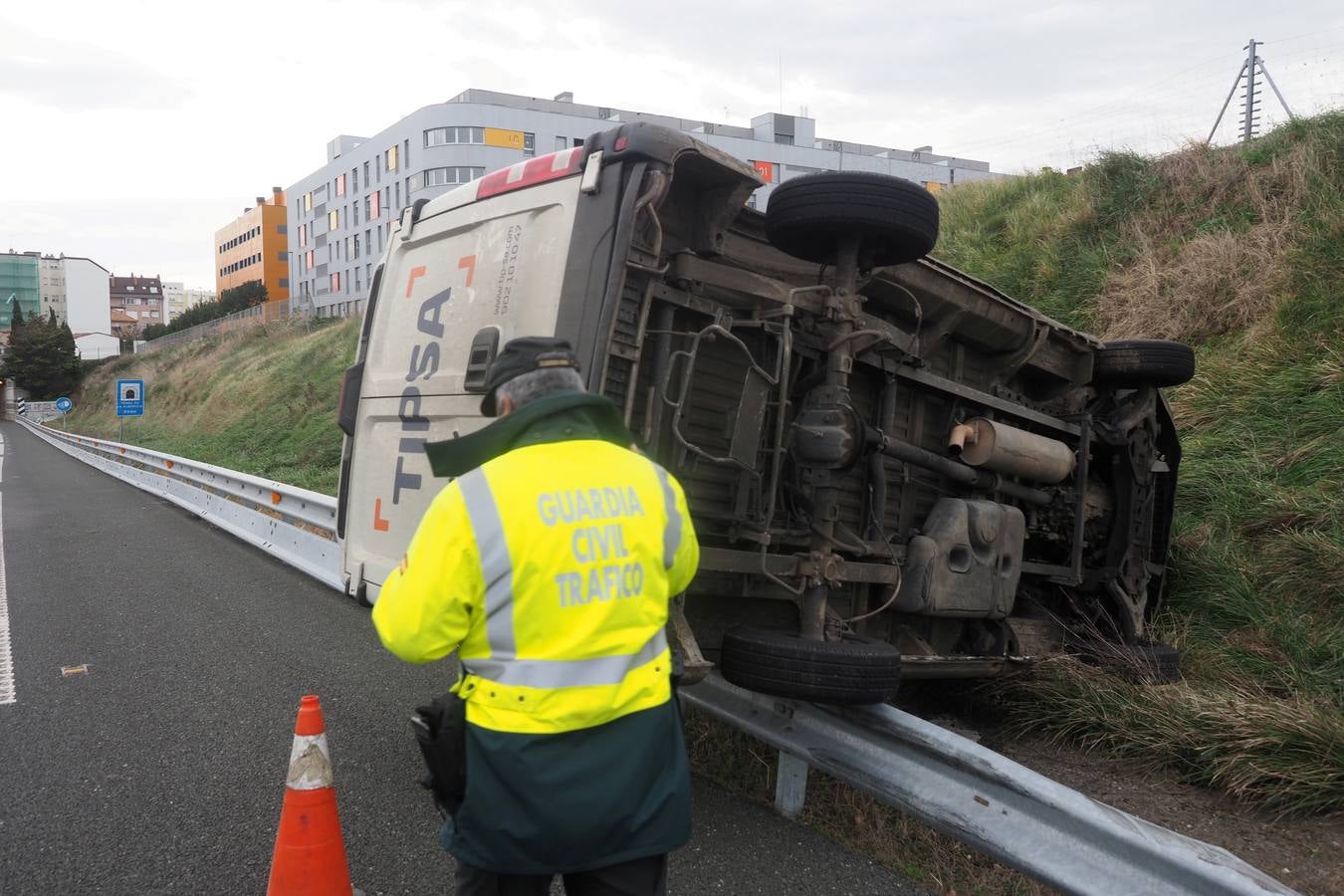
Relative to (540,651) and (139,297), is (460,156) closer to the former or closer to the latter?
(540,651)

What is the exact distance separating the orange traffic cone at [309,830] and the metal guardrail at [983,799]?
1623 millimetres

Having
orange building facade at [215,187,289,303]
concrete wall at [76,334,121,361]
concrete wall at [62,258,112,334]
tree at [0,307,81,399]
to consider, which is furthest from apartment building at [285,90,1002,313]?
concrete wall at [62,258,112,334]

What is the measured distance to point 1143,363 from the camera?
17.4ft

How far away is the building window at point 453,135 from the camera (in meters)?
57.3

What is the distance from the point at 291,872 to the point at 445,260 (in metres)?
2.44

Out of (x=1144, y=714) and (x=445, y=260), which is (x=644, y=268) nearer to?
(x=445, y=260)

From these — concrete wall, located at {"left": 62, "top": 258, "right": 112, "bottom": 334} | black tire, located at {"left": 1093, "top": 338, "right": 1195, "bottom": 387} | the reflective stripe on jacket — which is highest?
concrete wall, located at {"left": 62, "top": 258, "right": 112, "bottom": 334}

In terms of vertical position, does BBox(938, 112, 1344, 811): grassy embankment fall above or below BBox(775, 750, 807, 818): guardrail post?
above

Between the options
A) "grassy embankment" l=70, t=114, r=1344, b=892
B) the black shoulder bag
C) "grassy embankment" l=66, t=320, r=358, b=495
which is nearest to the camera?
the black shoulder bag

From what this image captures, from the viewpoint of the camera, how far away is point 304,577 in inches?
319

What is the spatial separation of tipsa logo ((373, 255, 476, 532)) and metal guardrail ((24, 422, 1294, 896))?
1.55 m

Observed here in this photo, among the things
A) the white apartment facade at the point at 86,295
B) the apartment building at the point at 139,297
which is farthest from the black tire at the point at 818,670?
the apartment building at the point at 139,297

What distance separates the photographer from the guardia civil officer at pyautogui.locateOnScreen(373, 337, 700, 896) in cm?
196

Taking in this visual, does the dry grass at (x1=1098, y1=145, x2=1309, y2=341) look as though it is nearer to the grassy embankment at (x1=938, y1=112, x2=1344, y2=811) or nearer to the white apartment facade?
the grassy embankment at (x1=938, y1=112, x2=1344, y2=811)
